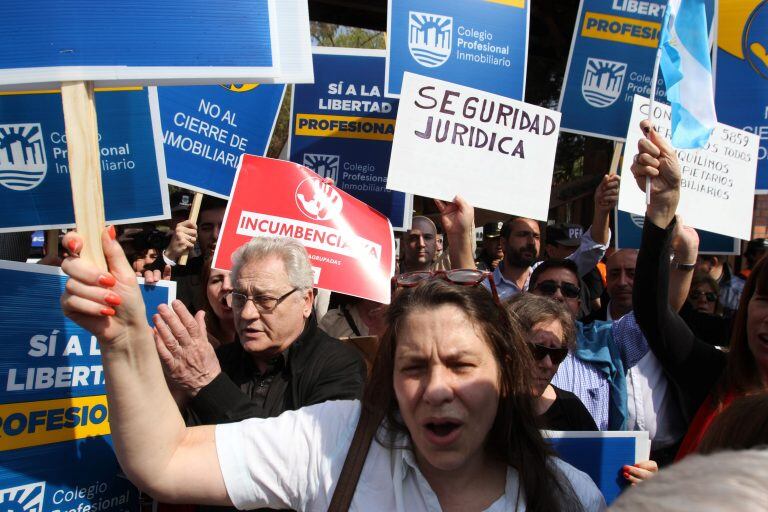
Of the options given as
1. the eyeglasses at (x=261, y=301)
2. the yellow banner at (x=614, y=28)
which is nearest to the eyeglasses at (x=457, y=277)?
the eyeglasses at (x=261, y=301)

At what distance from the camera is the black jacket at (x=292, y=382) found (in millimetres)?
2191

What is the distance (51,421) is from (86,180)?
3.04 feet

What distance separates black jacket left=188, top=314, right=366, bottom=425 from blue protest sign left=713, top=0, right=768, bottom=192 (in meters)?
3.30

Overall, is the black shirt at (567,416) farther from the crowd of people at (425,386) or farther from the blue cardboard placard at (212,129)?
the blue cardboard placard at (212,129)

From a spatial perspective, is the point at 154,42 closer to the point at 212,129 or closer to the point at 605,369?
the point at 605,369

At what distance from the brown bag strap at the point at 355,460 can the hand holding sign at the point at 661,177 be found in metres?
1.26

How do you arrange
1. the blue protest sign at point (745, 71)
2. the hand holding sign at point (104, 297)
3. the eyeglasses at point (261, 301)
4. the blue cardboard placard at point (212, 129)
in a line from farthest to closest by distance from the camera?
1. the blue protest sign at point (745, 71)
2. the blue cardboard placard at point (212, 129)
3. the eyeglasses at point (261, 301)
4. the hand holding sign at point (104, 297)

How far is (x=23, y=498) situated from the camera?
219 cm

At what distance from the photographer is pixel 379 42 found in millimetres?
19672

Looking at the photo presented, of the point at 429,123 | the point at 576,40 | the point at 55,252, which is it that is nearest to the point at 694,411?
the point at 429,123

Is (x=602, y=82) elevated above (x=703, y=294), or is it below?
above

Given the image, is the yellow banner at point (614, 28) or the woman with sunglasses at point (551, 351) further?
the yellow banner at point (614, 28)

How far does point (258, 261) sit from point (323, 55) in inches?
102

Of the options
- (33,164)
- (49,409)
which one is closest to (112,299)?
(49,409)
